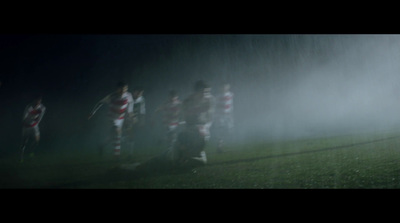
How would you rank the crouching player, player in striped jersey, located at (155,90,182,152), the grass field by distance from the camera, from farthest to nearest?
player in striped jersey, located at (155,90,182,152), the crouching player, the grass field

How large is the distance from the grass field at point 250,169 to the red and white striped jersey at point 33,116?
1.84 feet

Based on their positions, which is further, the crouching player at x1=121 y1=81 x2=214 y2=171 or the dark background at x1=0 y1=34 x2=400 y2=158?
the dark background at x1=0 y1=34 x2=400 y2=158

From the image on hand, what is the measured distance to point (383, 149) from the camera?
4762mm

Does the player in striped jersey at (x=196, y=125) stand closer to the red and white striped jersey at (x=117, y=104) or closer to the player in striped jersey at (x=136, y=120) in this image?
the player in striped jersey at (x=136, y=120)

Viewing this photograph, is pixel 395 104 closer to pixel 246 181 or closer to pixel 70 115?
pixel 246 181

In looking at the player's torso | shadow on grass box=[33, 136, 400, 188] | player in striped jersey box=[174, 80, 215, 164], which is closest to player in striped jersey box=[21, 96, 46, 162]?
shadow on grass box=[33, 136, 400, 188]

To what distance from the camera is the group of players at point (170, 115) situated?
4602mm

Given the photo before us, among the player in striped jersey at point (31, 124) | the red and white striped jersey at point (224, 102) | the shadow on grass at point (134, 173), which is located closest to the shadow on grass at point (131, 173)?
the shadow on grass at point (134, 173)

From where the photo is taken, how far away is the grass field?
430cm

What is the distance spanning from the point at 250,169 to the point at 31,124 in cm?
368

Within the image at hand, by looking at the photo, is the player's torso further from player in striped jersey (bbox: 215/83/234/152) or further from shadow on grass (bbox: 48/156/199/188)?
player in striped jersey (bbox: 215/83/234/152)

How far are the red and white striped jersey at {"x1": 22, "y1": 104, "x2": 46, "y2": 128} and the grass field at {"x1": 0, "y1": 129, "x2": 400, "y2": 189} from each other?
0.56 metres
